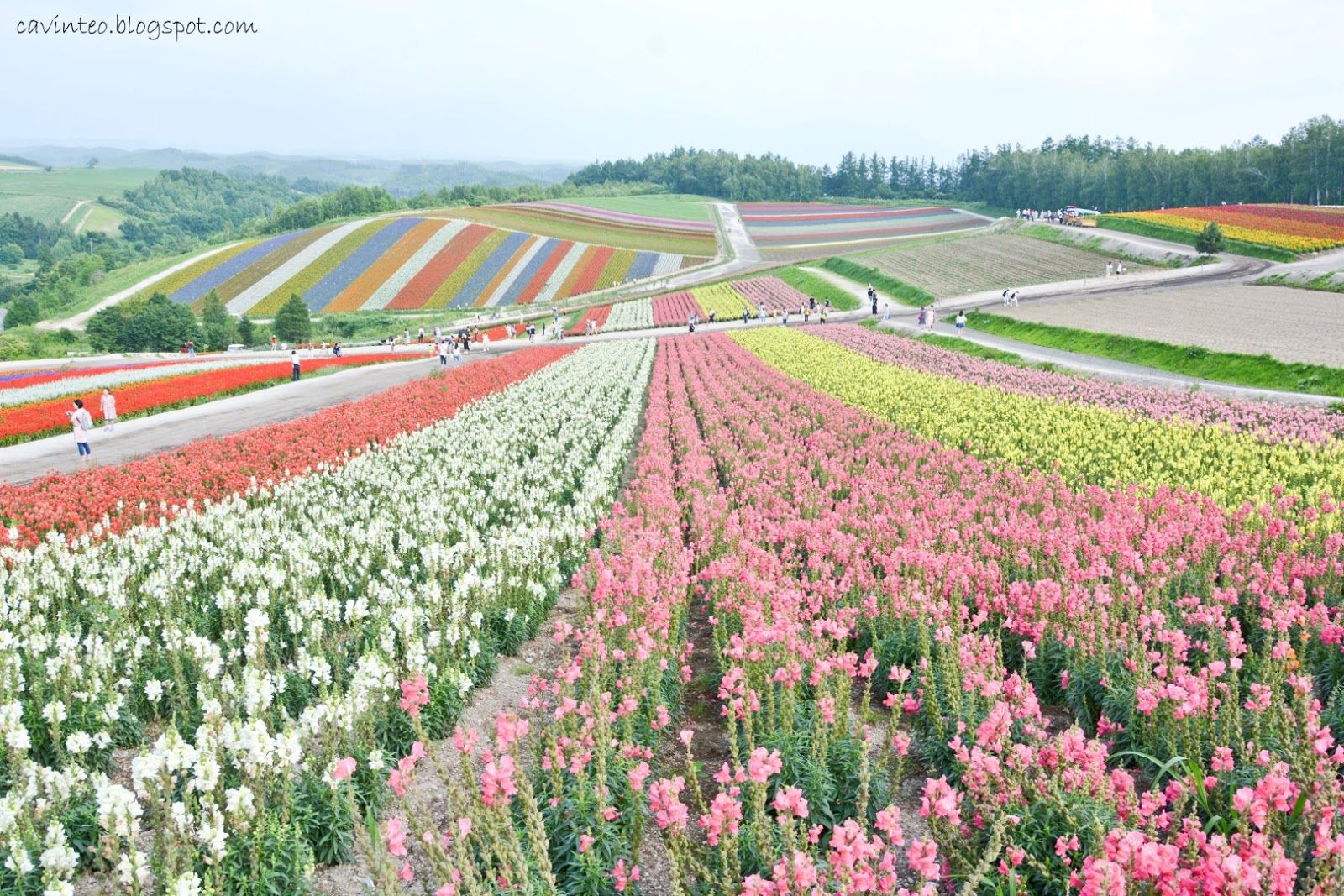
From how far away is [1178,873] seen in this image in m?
3.68

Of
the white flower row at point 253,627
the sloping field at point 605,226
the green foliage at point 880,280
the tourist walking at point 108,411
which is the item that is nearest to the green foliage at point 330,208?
the sloping field at point 605,226

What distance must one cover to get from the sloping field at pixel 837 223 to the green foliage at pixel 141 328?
70.5 metres

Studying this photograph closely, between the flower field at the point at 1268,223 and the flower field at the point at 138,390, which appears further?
the flower field at the point at 1268,223

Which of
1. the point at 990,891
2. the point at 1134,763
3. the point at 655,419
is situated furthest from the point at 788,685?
the point at 655,419

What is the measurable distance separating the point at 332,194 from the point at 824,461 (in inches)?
5848

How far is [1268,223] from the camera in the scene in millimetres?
76188

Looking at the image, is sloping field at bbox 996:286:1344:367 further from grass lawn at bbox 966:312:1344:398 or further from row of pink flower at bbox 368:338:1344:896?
row of pink flower at bbox 368:338:1344:896

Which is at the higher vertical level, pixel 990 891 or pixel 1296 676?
pixel 1296 676

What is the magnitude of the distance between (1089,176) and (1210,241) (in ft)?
253

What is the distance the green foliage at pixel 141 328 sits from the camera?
66375 mm

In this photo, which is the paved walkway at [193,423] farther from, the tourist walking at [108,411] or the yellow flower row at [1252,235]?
the yellow flower row at [1252,235]

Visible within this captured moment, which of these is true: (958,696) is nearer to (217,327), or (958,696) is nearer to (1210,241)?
(217,327)

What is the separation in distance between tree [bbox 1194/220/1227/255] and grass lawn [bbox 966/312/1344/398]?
3338 centimetres

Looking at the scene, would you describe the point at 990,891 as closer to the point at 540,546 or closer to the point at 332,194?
the point at 540,546
